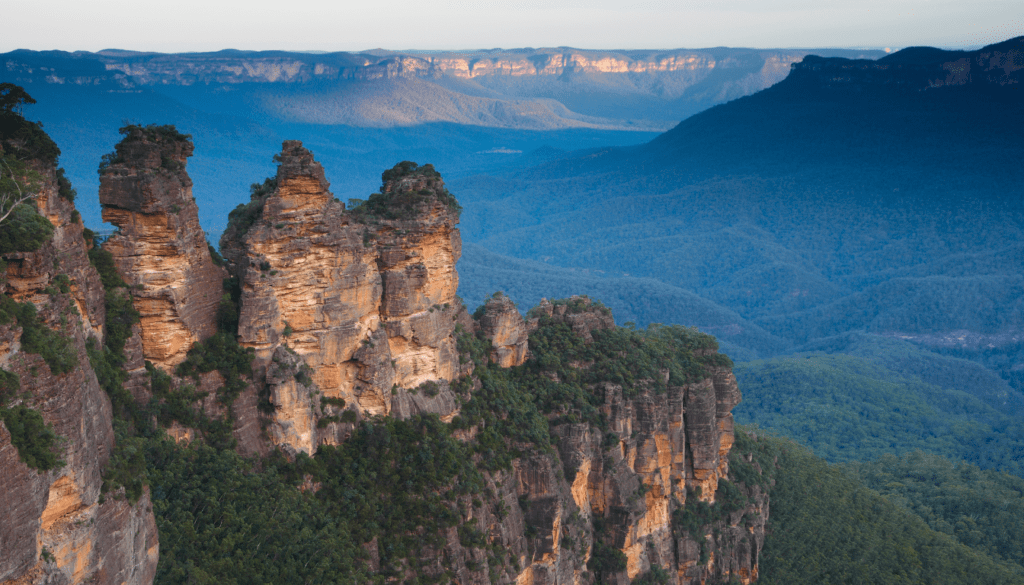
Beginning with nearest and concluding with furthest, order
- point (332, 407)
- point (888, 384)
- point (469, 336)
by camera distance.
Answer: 1. point (332, 407)
2. point (469, 336)
3. point (888, 384)

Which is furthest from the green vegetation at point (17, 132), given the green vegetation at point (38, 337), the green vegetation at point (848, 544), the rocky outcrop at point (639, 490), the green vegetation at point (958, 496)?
the green vegetation at point (958, 496)

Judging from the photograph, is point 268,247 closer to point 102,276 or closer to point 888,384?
point 102,276

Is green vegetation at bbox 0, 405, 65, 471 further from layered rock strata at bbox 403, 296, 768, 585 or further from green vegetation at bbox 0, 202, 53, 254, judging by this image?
layered rock strata at bbox 403, 296, 768, 585

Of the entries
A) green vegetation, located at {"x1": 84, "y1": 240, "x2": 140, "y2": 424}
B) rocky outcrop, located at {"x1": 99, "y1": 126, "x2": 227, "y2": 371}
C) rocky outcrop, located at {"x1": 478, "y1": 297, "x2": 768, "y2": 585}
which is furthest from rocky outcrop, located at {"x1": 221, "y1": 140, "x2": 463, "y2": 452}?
rocky outcrop, located at {"x1": 478, "y1": 297, "x2": 768, "y2": 585}

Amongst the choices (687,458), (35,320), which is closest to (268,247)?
(35,320)

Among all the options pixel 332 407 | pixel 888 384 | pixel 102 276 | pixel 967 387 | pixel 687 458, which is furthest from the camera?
pixel 967 387

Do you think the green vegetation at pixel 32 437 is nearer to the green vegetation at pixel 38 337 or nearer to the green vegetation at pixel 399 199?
the green vegetation at pixel 38 337
